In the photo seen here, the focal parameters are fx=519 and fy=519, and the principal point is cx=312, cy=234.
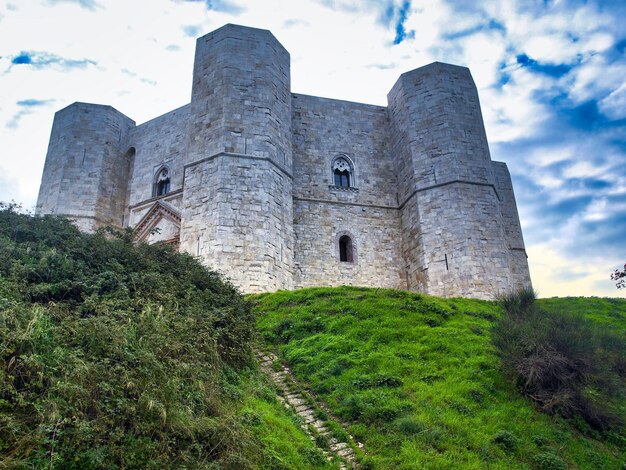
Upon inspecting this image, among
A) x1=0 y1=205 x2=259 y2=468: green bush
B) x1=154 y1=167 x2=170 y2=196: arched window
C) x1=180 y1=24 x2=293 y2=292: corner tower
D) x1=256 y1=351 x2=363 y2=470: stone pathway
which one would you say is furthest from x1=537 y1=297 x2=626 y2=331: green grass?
x1=154 y1=167 x2=170 y2=196: arched window

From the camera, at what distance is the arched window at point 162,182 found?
2084 cm

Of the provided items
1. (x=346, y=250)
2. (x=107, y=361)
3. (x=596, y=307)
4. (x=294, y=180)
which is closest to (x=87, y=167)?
(x=294, y=180)

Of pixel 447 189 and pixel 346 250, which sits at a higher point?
pixel 447 189

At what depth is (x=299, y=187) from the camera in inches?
790

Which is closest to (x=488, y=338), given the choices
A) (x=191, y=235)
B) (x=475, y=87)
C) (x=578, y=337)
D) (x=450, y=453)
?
(x=578, y=337)

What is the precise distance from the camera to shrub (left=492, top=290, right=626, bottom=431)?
8.35 m

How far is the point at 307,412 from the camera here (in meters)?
8.02

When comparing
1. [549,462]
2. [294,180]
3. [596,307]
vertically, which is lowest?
[549,462]

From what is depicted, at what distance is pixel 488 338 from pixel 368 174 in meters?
11.7

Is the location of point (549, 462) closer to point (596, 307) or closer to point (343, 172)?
point (596, 307)

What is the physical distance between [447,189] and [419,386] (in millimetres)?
11360

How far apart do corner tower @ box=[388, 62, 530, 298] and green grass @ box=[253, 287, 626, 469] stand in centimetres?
507

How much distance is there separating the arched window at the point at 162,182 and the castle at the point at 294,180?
54 millimetres

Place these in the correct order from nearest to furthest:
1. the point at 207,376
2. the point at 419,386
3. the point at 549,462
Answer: the point at 207,376 → the point at 549,462 → the point at 419,386
